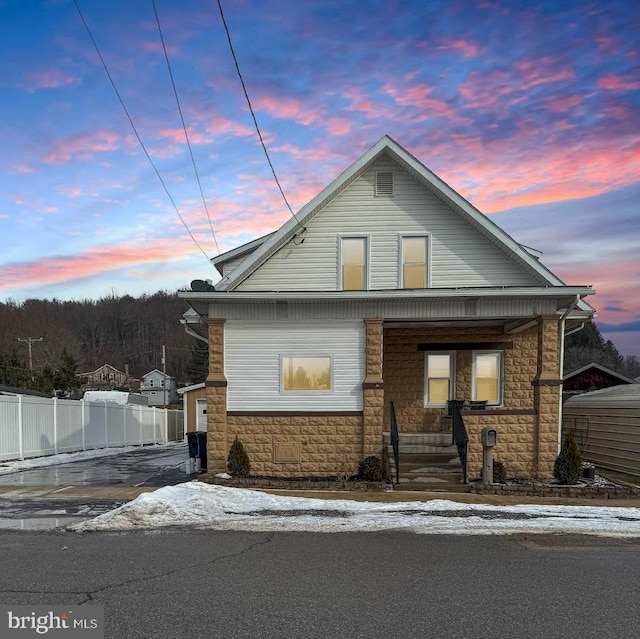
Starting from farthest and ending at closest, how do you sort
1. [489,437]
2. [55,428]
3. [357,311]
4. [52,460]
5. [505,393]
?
[55,428], [52,460], [505,393], [357,311], [489,437]

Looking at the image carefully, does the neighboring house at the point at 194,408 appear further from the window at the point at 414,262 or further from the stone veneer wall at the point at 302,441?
the window at the point at 414,262

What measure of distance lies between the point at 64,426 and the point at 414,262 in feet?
43.9

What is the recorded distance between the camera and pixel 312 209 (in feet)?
47.6

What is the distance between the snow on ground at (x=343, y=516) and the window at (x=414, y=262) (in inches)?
220

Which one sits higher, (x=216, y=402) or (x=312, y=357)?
(x=312, y=357)

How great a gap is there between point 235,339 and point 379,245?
4096mm

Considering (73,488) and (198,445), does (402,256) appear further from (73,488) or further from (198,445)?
(73,488)

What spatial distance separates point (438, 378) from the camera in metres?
16.3

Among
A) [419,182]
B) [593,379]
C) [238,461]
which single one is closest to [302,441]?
[238,461]

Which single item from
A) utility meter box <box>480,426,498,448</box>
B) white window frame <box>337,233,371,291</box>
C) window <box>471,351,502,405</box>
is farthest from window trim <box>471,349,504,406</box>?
white window frame <box>337,233,371,291</box>

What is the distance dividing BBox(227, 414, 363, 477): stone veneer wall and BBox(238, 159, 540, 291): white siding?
10.1ft

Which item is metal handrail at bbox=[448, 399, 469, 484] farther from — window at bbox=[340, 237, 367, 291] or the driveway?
the driveway

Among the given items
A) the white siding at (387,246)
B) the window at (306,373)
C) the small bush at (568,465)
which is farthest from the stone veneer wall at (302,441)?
the small bush at (568,465)

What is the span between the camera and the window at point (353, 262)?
14.7 m
